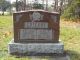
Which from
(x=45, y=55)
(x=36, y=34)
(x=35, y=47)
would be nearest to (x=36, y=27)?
(x=36, y=34)

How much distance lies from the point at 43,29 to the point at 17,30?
2.44ft

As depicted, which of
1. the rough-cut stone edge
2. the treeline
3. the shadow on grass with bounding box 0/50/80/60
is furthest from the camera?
the treeline

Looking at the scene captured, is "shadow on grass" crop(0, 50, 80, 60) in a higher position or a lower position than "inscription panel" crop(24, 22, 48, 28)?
lower

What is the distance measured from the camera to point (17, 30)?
7.69 m

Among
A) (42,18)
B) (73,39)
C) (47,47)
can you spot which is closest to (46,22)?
(42,18)

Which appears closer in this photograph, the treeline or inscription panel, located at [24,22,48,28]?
inscription panel, located at [24,22,48,28]

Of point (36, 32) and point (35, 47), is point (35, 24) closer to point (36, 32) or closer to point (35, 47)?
point (36, 32)

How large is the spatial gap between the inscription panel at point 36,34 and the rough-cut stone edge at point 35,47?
223mm

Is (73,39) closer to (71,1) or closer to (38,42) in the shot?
(38,42)

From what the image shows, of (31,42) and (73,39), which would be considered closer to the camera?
(31,42)

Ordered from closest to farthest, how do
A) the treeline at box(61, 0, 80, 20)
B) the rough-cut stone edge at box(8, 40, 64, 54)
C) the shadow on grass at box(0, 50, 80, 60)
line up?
1. the shadow on grass at box(0, 50, 80, 60)
2. the rough-cut stone edge at box(8, 40, 64, 54)
3. the treeline at box(61, 0, 80, 20)

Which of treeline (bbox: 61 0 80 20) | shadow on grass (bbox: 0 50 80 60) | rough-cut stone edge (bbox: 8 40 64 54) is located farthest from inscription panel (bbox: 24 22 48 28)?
treeline (bbox: 61 0 80 20)

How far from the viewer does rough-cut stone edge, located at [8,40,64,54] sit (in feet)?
24.8

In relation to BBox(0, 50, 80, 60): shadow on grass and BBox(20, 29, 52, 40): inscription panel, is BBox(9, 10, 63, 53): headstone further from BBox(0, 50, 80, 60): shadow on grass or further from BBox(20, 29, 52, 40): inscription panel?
BBox(0, 50, 80, 60): shadow on grass
